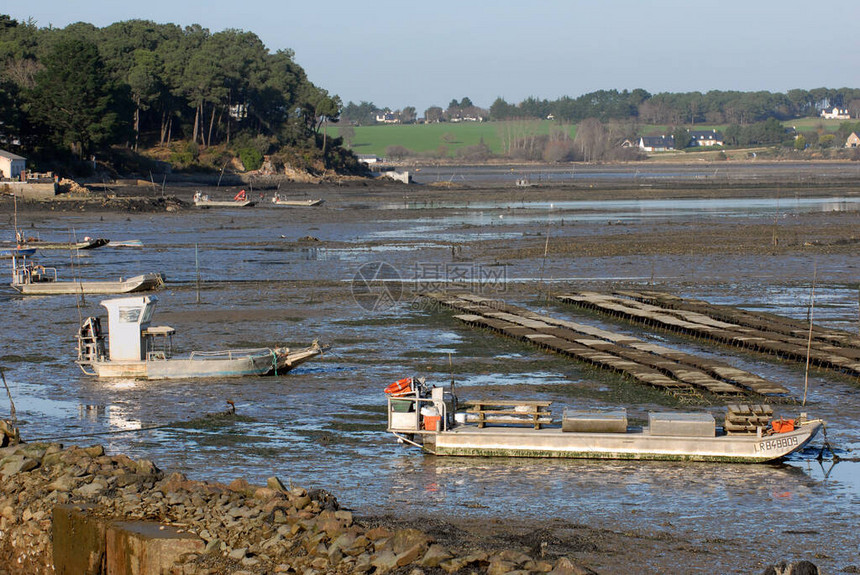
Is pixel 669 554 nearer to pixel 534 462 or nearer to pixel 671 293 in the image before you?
pixel 534 462

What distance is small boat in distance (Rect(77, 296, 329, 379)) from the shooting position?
27000 millimetres

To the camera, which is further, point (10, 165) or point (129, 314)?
point (10, 165)

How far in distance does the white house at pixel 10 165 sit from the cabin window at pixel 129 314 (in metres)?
75.8

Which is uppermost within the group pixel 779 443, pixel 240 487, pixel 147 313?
pixel 147 313

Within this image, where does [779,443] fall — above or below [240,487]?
below

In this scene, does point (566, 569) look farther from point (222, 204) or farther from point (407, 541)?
point (222, 204)

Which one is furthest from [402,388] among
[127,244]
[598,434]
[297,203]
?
[297,203]

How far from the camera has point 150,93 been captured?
5128 inches

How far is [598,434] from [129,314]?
12.9 metres

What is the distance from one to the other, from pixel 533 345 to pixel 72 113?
86.6 metres

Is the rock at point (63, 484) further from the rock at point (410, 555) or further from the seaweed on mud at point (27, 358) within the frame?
the seaweed on mud at point (27, 358)

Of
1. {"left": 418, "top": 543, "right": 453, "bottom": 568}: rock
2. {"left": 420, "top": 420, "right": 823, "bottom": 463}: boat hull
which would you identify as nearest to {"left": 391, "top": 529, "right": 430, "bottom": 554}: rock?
{"left": 418, "top": 543, "right": 453, "bottom": 568}: rock

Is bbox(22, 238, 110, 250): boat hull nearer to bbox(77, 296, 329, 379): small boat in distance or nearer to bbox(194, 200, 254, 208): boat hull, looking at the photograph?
bbox(77, 296, 329, 379): small boat in distance

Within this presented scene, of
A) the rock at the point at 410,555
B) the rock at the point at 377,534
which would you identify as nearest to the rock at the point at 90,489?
the rock at the point at 377,534
